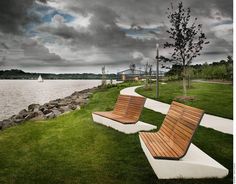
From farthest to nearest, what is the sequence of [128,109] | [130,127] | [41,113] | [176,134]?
[41,113], [128,109], [130,127], [176,134]

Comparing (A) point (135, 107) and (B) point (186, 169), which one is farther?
(A) point (135, 107)

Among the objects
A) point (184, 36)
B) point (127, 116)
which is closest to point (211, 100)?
point (184, 36)

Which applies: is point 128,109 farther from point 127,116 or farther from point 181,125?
point 181,125

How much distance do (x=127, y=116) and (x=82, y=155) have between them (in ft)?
8.75

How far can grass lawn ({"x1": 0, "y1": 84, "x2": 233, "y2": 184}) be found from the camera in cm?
468

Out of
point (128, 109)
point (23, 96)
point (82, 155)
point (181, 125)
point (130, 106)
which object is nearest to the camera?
point (181, 125)

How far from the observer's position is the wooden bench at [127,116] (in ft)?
24.9

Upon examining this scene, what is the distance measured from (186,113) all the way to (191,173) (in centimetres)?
89

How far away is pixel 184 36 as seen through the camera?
56.7ft

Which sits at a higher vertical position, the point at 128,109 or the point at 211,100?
the point at 128,109

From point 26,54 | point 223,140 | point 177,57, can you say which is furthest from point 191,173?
point 26,54

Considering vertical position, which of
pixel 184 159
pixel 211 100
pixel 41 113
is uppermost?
pixel 184 159

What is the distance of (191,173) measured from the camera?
178 inches

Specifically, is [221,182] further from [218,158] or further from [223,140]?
[223,140]
